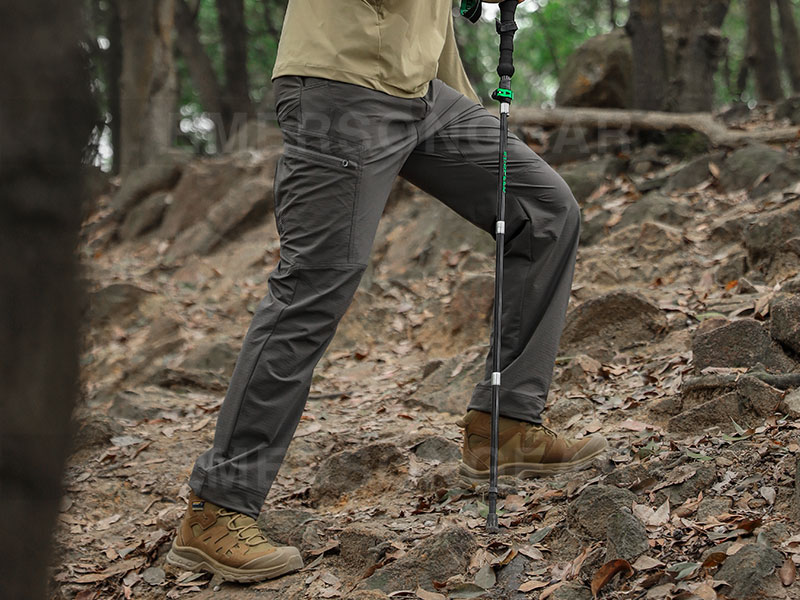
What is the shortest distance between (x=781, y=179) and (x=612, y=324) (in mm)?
2824

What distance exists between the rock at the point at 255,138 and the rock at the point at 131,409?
777cm

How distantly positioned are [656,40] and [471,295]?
4.88 metres

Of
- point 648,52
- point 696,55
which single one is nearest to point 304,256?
point 648,52

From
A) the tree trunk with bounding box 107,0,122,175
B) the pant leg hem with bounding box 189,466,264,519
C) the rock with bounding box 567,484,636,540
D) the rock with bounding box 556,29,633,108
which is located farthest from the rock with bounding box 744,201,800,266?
the tree trunk with bounding box 107,0,122,175

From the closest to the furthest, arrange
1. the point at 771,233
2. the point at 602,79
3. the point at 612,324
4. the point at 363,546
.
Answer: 1. the point at 363,546
2. the point at 612,324
3. the point at 771,233
4. the point at 602,79

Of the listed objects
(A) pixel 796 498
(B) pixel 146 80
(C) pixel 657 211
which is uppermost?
(B) pixel 146 80

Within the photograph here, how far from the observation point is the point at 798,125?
8.69m

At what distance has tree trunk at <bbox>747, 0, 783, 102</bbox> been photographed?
1362 cm

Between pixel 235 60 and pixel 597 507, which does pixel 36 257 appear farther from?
pixel 235 60

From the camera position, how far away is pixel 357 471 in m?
4.22

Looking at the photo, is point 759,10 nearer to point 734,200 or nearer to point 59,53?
point 734,200

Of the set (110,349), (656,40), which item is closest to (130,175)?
(110,349)

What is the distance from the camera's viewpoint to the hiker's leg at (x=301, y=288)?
3209 mm

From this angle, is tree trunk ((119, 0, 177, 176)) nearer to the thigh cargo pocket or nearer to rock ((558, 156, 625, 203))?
rock ((558, 156, 625, 203))
